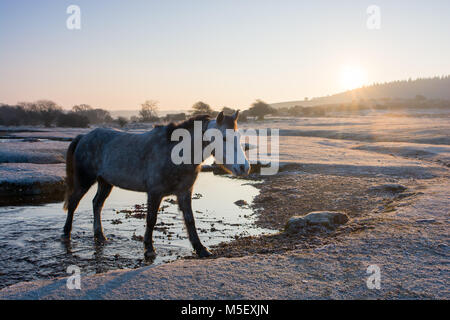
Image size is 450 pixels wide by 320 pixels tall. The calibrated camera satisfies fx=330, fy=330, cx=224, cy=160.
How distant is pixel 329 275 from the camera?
393 cm

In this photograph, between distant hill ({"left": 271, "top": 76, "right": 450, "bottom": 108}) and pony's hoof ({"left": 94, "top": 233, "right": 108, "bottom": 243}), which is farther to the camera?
distant hill ({"left": 271, "top": 76, "right": 450, "bottom": 108})

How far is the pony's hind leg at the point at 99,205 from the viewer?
639cm

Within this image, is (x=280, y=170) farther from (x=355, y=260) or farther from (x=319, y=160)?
(x=355, y=260)

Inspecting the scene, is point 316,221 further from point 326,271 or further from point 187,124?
point 187,124

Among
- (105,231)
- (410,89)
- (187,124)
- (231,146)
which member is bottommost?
(105,231)

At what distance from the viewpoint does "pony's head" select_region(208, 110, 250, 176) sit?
462cm

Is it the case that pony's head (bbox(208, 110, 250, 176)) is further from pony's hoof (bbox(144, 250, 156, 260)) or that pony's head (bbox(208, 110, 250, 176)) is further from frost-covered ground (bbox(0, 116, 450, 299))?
pony's hoof (bbox(144, 250, 156, 260))

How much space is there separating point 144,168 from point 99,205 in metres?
1.82

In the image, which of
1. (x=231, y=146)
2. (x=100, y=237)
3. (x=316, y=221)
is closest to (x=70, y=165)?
(x=100, y=237)

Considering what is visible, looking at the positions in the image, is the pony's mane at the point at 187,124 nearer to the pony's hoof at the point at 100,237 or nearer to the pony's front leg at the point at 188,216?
the pony's front leg at the point at 188,216

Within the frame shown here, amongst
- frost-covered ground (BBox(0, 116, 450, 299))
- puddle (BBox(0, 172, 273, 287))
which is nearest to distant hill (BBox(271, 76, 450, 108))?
puddle (BBox(0, 172, 273, 287))

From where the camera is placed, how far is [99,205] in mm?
6758

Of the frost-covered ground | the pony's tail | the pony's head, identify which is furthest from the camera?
the pony's tail
